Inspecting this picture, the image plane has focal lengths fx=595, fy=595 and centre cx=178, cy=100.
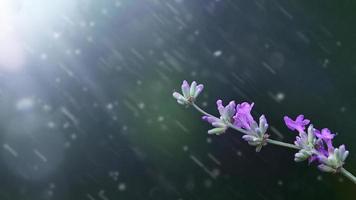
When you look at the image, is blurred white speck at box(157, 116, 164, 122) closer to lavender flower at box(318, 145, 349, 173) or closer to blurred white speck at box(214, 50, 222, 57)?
blurred white speck at box(214, 50, 222, 57)

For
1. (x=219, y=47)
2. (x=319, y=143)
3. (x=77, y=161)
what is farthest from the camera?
(x=77, y=161)

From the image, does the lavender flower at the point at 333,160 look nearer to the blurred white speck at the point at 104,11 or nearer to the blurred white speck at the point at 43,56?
the blurred white speck at the point at 104,11

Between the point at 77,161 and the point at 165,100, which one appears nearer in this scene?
the point at 165,100

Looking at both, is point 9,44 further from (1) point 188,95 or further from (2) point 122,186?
(1) point 188,95

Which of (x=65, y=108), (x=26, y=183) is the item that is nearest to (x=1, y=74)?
(x=65, y=108)

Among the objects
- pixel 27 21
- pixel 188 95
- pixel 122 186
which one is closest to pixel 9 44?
pixel 27 21

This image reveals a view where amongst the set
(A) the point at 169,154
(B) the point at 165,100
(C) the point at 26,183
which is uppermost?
(C) the point at 26,183

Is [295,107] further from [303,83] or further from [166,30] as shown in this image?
[166,30]
